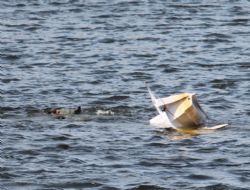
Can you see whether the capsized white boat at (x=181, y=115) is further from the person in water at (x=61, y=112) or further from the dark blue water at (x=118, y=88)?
the person in water at (x=61, y=112)

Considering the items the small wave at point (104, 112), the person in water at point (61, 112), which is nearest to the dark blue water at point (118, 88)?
the small wave at point (104, 112)

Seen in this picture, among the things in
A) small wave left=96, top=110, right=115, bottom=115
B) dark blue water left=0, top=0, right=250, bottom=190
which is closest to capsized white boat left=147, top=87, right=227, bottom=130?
dark blue water left=0, top=0, right=250, bottom=190

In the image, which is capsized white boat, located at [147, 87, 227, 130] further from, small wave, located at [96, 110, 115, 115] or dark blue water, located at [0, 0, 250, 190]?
small wave, located at [96, 110, 115, 115]

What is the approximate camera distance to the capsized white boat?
2197cm

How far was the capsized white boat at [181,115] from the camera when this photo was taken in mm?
21969

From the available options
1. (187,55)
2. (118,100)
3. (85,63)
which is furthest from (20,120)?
(187,55)

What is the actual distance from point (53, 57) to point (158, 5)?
1154 cm

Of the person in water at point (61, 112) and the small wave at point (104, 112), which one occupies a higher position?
Answer: the person in water at point (61, 112)

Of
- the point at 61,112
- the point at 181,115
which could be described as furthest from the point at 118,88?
the point at 181,115

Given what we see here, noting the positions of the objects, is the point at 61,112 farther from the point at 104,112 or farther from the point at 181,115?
the point at 181,115

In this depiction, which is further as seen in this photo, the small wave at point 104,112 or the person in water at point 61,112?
the small wave at point 104,112

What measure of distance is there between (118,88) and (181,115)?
4682 mm

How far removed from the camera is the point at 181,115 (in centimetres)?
2195

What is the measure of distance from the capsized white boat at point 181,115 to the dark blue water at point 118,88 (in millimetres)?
447
